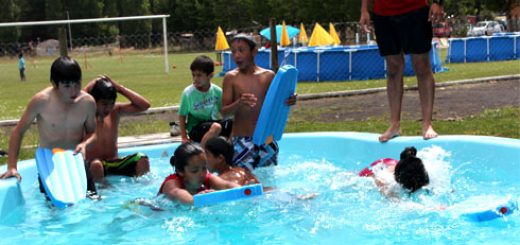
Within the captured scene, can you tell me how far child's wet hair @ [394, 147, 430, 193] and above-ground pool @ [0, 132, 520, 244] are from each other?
0.10 meters

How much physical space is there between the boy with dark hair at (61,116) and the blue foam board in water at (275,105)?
1.30 meters

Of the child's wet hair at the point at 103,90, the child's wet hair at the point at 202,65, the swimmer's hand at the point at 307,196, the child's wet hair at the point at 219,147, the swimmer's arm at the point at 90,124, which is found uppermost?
the child's wet hair at the point at 202,65

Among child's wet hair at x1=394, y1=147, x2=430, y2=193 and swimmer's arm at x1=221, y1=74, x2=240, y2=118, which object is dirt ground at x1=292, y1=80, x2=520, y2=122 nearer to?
swimmer's arm at x1=221, y1=74, x2=240, y2=118

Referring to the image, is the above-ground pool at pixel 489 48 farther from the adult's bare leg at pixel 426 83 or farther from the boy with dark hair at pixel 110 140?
the boy with dark hair at pixel 110 140

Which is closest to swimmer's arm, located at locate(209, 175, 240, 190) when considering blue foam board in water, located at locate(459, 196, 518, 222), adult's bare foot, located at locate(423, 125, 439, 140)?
blue foam board in water, located at locate(459, 196, 518, 222)

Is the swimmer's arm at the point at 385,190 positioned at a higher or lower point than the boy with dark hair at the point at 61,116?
lower

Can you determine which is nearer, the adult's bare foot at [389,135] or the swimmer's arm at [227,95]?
the swimmer's arm at [227,95]

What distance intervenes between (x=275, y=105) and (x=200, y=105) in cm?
76

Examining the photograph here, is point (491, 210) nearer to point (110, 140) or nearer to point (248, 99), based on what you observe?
point (248, 99)

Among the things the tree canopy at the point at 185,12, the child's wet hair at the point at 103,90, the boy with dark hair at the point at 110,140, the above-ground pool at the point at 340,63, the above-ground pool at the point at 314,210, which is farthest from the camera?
the tree canopy at the point at 185,12

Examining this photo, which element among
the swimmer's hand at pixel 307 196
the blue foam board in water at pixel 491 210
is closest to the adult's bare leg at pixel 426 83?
the swimmer's hand at pixel 307 196

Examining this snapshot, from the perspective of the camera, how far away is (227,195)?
4344mm

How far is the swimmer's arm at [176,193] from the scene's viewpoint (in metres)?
4.35

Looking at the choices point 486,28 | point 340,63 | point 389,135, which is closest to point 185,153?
point 389,135
